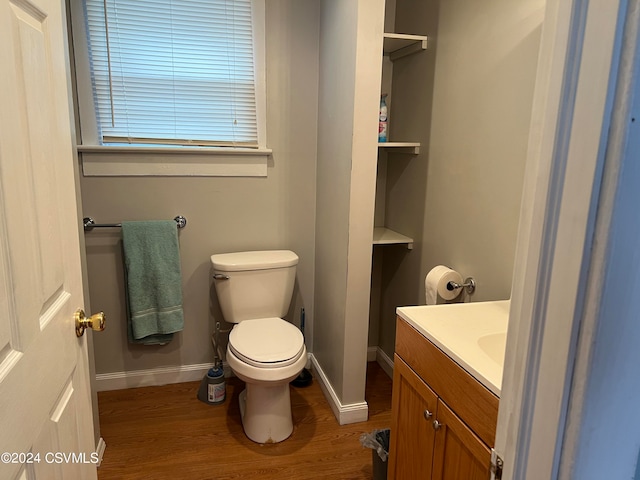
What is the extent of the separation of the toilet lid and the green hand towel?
0.40 meters

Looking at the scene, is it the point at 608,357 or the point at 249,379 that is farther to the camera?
the point at 249,379

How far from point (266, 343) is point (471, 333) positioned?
1065mm

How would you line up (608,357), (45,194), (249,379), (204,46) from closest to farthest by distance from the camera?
(608,357) < (45,194) < (249,379) < (204,46)

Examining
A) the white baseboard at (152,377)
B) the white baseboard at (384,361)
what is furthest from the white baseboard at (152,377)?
the white baseboard at (384,361)

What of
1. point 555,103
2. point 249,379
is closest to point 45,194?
point 555,103

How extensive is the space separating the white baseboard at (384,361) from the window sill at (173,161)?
131 cm

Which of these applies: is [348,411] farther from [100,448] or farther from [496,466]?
[496,466]

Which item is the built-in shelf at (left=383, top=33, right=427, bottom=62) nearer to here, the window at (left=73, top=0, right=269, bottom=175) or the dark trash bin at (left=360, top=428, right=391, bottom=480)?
the window at (left=73, top=0, right=269, bottom=175)

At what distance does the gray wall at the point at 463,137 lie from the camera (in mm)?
1580

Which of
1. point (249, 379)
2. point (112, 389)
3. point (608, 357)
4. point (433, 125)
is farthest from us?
point (112, 389)

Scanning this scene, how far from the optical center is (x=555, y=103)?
490 mm

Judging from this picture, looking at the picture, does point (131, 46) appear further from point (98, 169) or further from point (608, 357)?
point (608, 357)

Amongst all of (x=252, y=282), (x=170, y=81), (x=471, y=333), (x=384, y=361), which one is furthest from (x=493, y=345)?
(x=170, y=81)

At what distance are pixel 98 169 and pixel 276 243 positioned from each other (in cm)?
100
